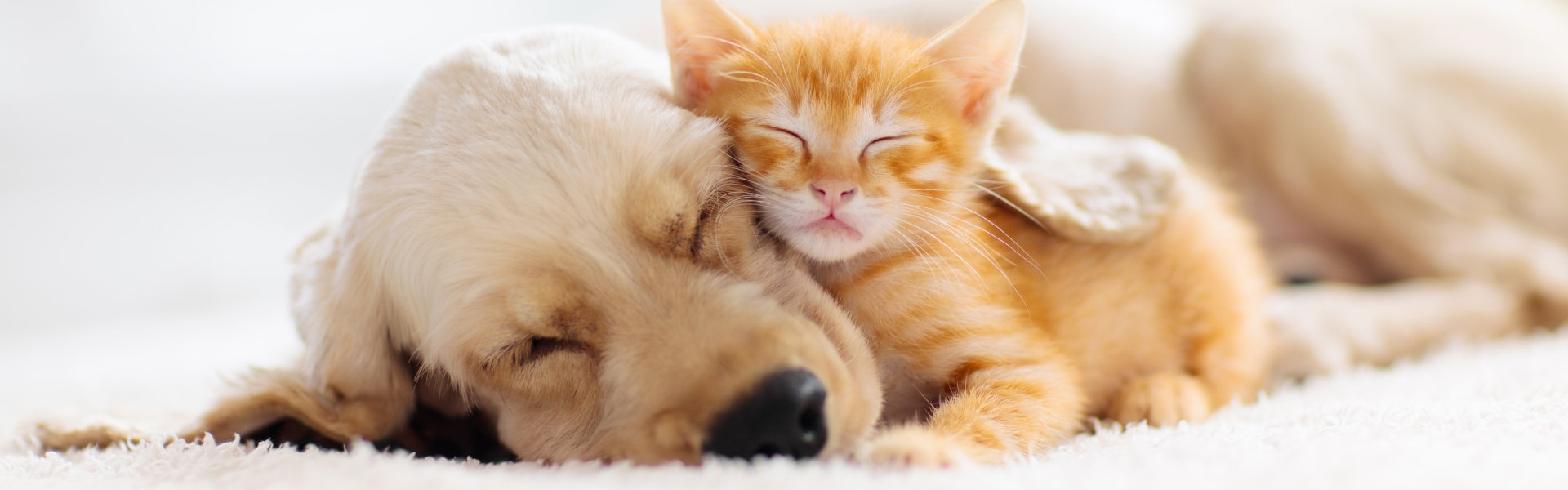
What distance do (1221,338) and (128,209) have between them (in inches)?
128

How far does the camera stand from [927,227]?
1451 millimetres

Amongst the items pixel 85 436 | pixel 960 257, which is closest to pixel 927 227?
pixel 960 257

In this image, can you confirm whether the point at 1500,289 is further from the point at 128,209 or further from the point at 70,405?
the point at 128,209

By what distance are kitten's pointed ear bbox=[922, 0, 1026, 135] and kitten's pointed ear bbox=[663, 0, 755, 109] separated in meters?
0.29

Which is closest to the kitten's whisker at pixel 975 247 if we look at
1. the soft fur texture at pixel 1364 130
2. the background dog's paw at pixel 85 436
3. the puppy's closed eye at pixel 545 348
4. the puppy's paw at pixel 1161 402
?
the puppy's paw at pixel 1161 402

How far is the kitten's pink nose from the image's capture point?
1.30 metres

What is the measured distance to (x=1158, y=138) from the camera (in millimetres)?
2609

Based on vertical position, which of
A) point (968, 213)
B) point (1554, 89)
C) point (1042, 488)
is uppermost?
point (1554, 89)

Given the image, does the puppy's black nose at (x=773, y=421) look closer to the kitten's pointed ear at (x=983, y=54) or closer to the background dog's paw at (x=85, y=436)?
the kitten's pointed ear at (x=983, y=54)

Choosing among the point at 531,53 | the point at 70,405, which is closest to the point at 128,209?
the point at 70,405

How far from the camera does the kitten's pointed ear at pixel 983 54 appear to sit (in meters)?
1.45

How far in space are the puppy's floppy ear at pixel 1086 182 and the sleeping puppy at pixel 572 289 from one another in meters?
0.42

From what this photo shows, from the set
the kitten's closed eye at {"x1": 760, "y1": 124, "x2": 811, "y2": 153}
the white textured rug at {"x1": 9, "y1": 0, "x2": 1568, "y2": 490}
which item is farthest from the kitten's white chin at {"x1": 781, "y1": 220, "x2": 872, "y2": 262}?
the white textured rug at {"x1": 9, "y1": 0, "x2": 1568, "y2": 490}

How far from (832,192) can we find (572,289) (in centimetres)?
35
